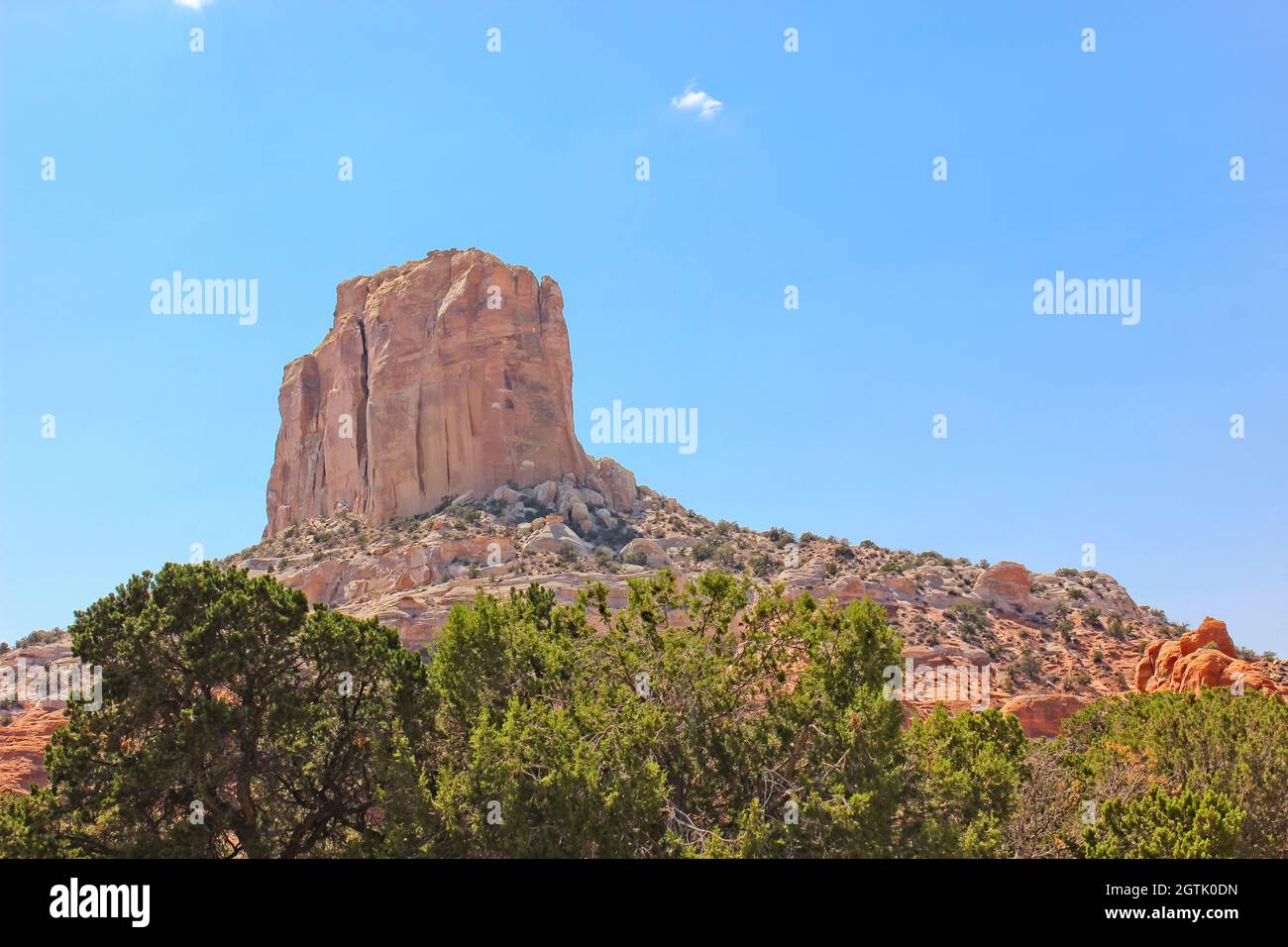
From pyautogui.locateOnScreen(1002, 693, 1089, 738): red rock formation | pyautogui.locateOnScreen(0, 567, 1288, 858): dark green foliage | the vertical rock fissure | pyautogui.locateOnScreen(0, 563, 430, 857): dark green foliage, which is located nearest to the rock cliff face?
the vertical rock fissure

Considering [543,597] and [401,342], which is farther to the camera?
[401,342]

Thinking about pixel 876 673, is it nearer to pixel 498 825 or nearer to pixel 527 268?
pixel 498 825

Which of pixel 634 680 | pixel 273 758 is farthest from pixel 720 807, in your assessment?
pixel 273 758

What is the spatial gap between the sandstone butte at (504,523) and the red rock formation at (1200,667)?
0.19 meters

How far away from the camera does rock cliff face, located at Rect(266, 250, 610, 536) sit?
317 feet

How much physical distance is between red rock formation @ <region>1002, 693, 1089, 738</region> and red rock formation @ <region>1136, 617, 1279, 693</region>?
3.87 m

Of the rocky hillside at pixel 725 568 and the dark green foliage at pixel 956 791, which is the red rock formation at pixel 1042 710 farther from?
the dark green foliage at pixel 956 791

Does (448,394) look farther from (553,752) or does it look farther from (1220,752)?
(553,752)

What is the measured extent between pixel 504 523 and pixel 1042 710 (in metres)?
46.8

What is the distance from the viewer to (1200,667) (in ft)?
169

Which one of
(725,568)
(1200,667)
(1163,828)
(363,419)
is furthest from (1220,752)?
(363,419)

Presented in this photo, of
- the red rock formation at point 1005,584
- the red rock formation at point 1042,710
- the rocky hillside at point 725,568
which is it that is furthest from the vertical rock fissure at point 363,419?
the red rock formation at point 1042,710
